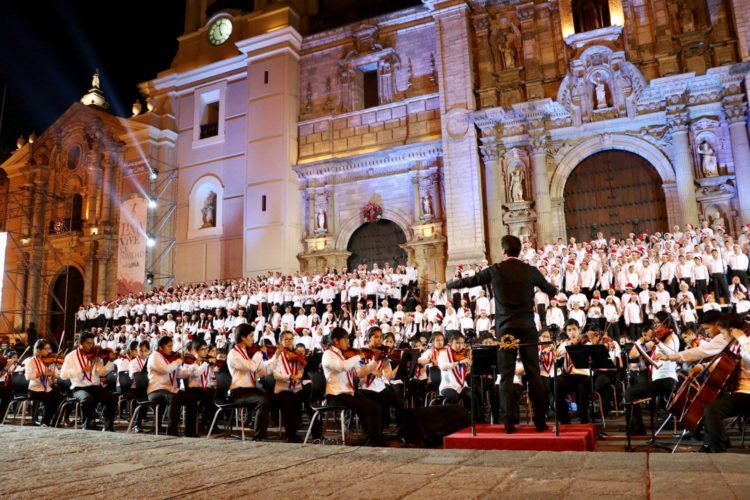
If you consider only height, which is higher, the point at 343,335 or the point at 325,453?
the point at 343,335

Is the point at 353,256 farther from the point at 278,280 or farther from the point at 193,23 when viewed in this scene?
the point at 193,23

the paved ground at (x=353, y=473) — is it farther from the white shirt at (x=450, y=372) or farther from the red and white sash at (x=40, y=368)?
the red and white sash at (x=40, y=368)

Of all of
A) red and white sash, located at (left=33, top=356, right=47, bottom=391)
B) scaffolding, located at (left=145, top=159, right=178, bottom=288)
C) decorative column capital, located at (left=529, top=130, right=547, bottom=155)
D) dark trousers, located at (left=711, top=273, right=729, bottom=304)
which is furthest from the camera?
scaffolding, located at (left=145, top=159, right=178, bottom=288)

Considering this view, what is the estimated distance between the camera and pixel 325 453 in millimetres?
4410

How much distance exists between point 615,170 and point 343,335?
1359 cm

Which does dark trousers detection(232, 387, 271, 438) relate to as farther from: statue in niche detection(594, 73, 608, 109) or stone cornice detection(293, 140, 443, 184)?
statue in niche detection(594, 73, 608, 109)

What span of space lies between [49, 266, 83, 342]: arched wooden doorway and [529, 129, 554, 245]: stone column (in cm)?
2094

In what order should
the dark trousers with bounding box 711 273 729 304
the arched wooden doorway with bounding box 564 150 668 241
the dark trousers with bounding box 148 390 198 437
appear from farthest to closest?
1. the arched wooden doorway with bounding box 564 150 668 241
2. the dark trousers with bounding box 711 273 729 304
3. the dark trousers with bounding box 148 390 198 437

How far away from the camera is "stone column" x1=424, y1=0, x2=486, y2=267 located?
18.0 m

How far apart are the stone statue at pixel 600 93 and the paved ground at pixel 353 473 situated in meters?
15.6

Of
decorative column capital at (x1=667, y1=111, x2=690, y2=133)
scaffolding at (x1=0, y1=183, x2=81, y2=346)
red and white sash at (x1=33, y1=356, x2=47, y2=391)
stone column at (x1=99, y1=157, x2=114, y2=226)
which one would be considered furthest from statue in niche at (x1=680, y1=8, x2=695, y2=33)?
scaffolding at (x1=0, y1=183, x2=81, y2=346)

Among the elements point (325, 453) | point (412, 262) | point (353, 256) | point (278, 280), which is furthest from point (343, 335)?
point (353, 256)

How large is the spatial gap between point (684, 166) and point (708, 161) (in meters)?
0.63

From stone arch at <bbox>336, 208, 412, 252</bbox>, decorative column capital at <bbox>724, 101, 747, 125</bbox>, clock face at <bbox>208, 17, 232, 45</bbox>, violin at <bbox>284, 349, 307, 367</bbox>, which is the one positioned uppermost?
clock face at <bbox>208, 17, 232, 45</bbox>
